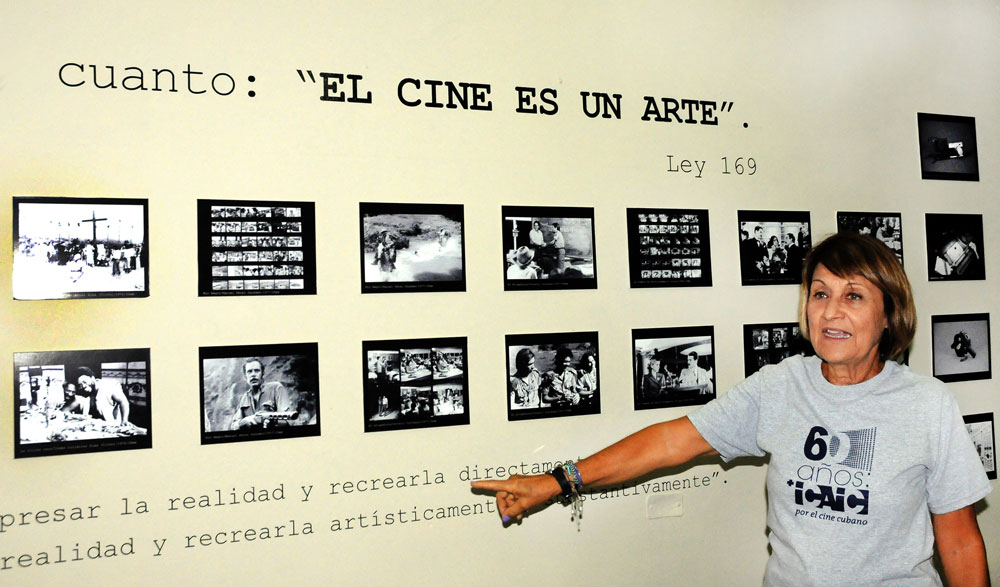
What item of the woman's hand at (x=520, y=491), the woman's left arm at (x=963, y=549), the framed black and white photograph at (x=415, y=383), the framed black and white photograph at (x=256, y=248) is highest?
the framed black and white photograph at (x=256, y=248)

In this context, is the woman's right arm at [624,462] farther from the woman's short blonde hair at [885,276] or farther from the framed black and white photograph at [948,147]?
the framed black and white photograph at [948,147]

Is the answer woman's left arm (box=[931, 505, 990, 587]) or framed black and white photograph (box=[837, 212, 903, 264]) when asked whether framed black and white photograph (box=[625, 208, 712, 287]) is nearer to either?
framed black and white photograph (box=[837, 212, 903, 264])

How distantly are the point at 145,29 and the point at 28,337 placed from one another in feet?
3.16

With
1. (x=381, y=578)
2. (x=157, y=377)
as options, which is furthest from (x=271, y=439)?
(x=381, y=578)

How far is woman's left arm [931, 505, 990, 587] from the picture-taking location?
1.73 meters

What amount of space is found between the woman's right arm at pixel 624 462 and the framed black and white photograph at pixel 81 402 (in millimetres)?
1025

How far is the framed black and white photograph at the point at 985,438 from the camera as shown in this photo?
3.09 meters

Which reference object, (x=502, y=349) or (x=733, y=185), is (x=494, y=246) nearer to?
(x=502, y=349)

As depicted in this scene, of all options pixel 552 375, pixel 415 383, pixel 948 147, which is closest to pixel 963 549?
pixel 552 375

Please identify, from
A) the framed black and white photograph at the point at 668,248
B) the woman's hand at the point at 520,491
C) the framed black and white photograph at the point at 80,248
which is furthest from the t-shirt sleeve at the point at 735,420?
the framed black and white photograph at the point at 80,248

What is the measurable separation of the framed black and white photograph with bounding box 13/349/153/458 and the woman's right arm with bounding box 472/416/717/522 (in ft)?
3.36

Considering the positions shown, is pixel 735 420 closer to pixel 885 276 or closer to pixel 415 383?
pixel 885 276

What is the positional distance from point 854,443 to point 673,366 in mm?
939

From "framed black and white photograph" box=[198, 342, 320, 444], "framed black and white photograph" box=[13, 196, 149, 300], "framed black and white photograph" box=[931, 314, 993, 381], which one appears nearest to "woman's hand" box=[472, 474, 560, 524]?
"framed black and white photograph" box=[198, 342, 320, 444]
